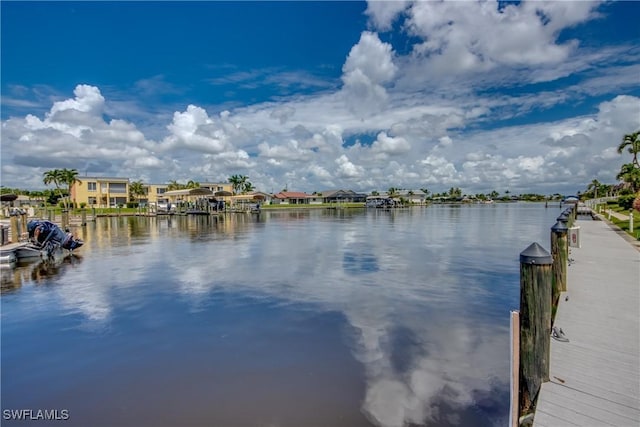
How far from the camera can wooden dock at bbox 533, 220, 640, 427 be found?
4.29 meters

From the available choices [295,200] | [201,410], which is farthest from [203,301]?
[295,200]

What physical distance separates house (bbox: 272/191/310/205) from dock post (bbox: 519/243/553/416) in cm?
11860

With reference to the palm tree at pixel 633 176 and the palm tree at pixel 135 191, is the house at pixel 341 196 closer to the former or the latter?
the palm tree at pixel 135 191

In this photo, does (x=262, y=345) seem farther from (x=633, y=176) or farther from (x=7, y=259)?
(x=633, y=176)

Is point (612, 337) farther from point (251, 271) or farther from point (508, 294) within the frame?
point (251, 271)

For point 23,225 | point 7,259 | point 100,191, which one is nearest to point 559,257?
point 7,259

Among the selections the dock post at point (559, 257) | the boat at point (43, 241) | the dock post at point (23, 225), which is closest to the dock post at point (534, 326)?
the dock post at point (559, 257)

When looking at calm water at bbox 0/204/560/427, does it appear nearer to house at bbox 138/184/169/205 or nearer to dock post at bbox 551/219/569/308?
dock post at bbox 551/219/569/308

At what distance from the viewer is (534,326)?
15.5 feet

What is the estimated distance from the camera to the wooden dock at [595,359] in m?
4.29

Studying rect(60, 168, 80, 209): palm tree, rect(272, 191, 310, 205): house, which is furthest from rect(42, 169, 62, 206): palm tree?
rect(272, 191, 310, 205): house

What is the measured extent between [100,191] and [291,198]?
5681cm

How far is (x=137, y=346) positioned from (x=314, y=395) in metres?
4.41

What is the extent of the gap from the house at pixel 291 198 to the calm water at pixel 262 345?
10680cm
